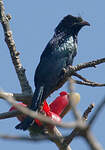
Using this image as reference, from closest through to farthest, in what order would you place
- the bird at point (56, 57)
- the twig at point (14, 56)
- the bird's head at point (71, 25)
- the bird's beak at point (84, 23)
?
the twig at point (14, 56), the bird at point (56, 57), the bird's beak at point (84, 23), the bird's head at point (71, 25)

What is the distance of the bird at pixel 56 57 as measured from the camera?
549 cm

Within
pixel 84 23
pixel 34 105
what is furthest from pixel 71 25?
pixel 34 105

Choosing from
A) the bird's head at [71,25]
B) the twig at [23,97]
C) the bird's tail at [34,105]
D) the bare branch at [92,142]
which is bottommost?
the bird's tail at [34,105]

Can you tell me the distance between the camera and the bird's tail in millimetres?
4547

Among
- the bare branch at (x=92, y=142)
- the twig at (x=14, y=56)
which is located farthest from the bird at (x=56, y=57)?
the bare branch at (x=92, y=142)

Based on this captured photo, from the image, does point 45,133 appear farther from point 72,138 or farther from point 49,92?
point 49,92

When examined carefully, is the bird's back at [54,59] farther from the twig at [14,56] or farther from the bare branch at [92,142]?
the bare branch at [92,142]

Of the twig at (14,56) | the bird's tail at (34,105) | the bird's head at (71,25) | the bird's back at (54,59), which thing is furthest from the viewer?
the bird's head at (71,25)

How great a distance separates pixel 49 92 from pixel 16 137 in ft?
12.7

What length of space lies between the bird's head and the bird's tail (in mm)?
1728

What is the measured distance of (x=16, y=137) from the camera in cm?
177

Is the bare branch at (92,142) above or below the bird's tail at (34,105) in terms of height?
above

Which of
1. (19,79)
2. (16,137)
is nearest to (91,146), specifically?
(16,137)

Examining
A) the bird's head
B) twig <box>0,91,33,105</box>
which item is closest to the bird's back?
the bird's head
